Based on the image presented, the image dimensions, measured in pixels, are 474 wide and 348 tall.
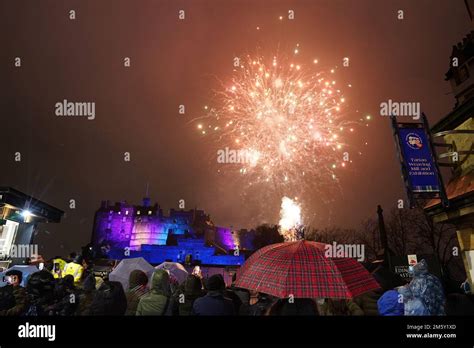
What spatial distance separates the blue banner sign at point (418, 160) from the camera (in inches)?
475

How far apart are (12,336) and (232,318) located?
2809 millimetres

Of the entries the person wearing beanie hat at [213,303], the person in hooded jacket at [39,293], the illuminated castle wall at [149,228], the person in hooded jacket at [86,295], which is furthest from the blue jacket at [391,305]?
the illuminated castle wall at [149,228]

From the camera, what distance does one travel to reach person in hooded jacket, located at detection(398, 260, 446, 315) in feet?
14.6

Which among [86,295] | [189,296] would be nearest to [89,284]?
[86,295]

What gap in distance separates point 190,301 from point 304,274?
119 inches

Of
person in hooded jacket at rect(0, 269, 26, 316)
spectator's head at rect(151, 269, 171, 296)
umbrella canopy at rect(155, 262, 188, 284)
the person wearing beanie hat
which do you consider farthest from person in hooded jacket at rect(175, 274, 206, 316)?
umbrella canopy at rect(155, 262, 188, 284)

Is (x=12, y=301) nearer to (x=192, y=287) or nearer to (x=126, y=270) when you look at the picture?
(x=192, y=287)

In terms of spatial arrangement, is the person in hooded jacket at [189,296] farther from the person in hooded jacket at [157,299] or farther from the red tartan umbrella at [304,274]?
the red tartan umbrella at [304,274]

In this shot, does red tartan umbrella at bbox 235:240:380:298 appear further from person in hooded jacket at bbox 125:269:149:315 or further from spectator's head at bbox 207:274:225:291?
person in hooded jacket at bbox 125:269:149:315

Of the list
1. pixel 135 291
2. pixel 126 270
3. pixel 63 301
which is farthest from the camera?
pixel 126 270

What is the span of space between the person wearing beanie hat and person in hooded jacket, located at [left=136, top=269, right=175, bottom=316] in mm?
910

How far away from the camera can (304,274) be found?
416 centimetres

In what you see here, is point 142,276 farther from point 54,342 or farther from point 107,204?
point 107,204

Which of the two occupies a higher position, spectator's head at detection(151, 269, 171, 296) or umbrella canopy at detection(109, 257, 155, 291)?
spectator's head at detection(151, 269, 171, 296)
